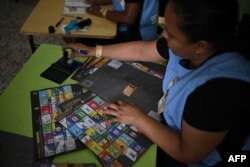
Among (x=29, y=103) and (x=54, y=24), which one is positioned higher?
(x=54, y=24)

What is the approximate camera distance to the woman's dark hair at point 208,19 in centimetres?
84

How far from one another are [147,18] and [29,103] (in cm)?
104

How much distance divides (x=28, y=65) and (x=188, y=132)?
894mm

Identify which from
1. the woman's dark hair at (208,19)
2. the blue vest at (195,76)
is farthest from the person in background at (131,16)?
the woman's dark hair at (208,19)

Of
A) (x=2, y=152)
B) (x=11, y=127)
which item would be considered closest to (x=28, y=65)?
(x=11, y=127)

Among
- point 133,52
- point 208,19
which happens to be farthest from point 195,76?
point 133,52

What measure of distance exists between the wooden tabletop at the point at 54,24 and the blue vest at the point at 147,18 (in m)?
0.18

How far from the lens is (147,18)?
1.89m

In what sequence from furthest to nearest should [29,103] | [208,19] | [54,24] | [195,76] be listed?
[54,24]
[29,103]
[195,76]
[208,19]

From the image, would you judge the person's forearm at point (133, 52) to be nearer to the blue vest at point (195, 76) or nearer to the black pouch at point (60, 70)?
the black pouch at point (60, 70)

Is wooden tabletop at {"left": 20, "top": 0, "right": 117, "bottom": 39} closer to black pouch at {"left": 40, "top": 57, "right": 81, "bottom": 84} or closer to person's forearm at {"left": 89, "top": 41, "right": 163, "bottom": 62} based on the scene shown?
person's forearm at {"left": 89, "top": 41, "right": 163, "bottom": 62}

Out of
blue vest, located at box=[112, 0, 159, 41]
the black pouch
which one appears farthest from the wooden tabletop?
the black pouch

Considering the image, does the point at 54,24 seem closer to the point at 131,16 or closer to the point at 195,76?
the point at 131,16

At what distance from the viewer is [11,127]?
43.7 inches
